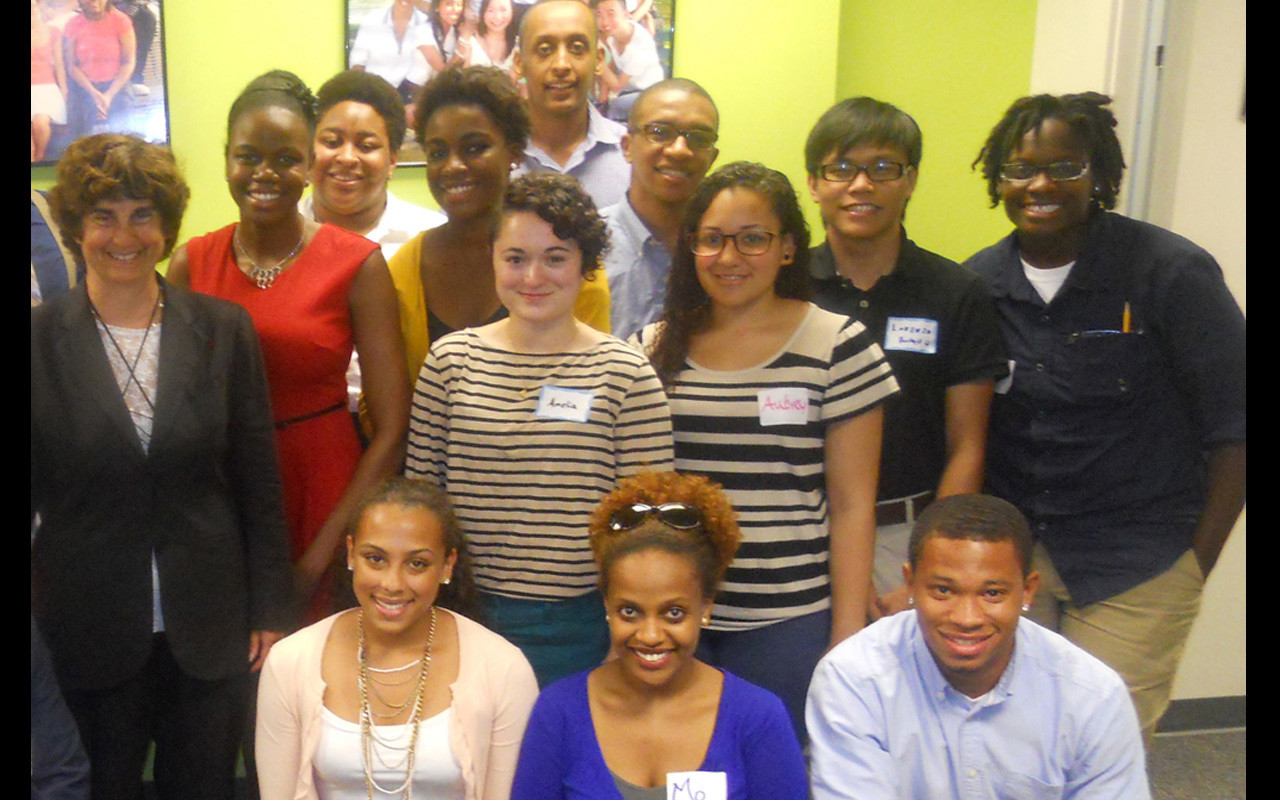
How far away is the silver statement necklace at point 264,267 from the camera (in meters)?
2.29

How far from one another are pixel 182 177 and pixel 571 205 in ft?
2.61

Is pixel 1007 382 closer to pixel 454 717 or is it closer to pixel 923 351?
pixel 923 351

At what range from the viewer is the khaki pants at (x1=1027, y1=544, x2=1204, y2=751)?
2283 mm

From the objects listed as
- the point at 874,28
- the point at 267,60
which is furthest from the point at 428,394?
the point at 874,28

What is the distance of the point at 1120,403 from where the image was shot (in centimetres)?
233

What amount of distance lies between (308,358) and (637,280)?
873mm

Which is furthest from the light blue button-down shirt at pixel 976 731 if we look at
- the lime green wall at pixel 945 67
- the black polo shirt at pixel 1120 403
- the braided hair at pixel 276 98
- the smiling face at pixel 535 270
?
the lime green wall at pixel 945 67

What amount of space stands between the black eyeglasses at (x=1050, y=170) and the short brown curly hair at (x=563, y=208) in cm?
98

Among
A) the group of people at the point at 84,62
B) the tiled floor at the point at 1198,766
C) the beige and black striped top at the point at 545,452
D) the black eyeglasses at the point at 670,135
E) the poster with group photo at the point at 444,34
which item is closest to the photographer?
the beige and black striped top at the point at 545,452

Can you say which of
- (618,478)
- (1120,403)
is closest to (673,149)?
(618,478)

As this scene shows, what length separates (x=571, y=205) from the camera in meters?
2.12

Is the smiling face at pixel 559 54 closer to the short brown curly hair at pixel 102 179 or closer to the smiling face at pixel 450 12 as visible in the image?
the smiling face at pixel 450 12

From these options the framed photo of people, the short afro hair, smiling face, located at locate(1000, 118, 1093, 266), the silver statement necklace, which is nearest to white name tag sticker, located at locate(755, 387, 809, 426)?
smiling face, located at locate(1000, 118, 1093, 266)
